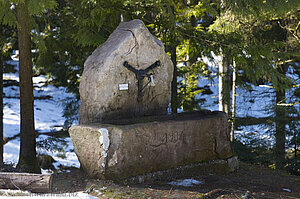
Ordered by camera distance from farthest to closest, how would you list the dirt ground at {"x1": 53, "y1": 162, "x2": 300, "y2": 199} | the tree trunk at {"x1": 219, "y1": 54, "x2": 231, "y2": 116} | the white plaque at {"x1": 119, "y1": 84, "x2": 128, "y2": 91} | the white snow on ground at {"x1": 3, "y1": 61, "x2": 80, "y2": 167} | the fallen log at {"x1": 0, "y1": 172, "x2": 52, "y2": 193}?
the white snow on ground at {"x1": 3, "y1": 61, "x2": 80, "y2": 167} → the tree trunk at {"x1": 219, "y1": 54, "x2": 231, "y2": 116} → the white plaque at {"x1": 119, "y1": 84, "x2": 128, "y2": 91} → the dirt ground at {"x1": 53, "y1": 162, "x2": 300, "y2": 199} → the fallen log at {"x1": 0, "y1": 172, "x2": 52, "y2": 193}

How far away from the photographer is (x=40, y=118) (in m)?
14.3

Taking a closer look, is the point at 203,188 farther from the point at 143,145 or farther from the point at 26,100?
the point at 26,100

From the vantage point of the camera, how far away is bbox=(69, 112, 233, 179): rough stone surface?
4.77 m

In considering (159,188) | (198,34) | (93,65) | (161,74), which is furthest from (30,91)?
(198,34)

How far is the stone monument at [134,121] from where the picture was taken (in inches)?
190

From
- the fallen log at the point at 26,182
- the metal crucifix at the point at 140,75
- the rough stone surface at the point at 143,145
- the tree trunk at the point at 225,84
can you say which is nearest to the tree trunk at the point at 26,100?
the rough stone surface at the point at 143,145

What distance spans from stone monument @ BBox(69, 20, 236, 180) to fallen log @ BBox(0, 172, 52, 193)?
0.84 m

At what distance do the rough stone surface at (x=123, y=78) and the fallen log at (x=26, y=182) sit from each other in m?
1.66

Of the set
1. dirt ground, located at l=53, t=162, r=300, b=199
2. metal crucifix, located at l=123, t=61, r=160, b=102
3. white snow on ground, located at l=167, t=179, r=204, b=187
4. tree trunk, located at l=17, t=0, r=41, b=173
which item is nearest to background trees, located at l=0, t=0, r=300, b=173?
tree trunk, located at l=17, t=0, r=41, b=173

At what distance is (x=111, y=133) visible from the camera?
475 cm

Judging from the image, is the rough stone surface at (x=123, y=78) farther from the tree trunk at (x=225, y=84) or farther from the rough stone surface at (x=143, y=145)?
the tree trunk at (x=225, y=84)

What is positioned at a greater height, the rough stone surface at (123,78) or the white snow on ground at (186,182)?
the rough stone surface at (123,78)

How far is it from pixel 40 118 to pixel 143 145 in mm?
10271

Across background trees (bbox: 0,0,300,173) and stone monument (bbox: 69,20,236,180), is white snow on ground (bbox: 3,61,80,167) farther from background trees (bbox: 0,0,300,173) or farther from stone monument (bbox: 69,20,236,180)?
stone monument (bbox: 69,20,236,180)
